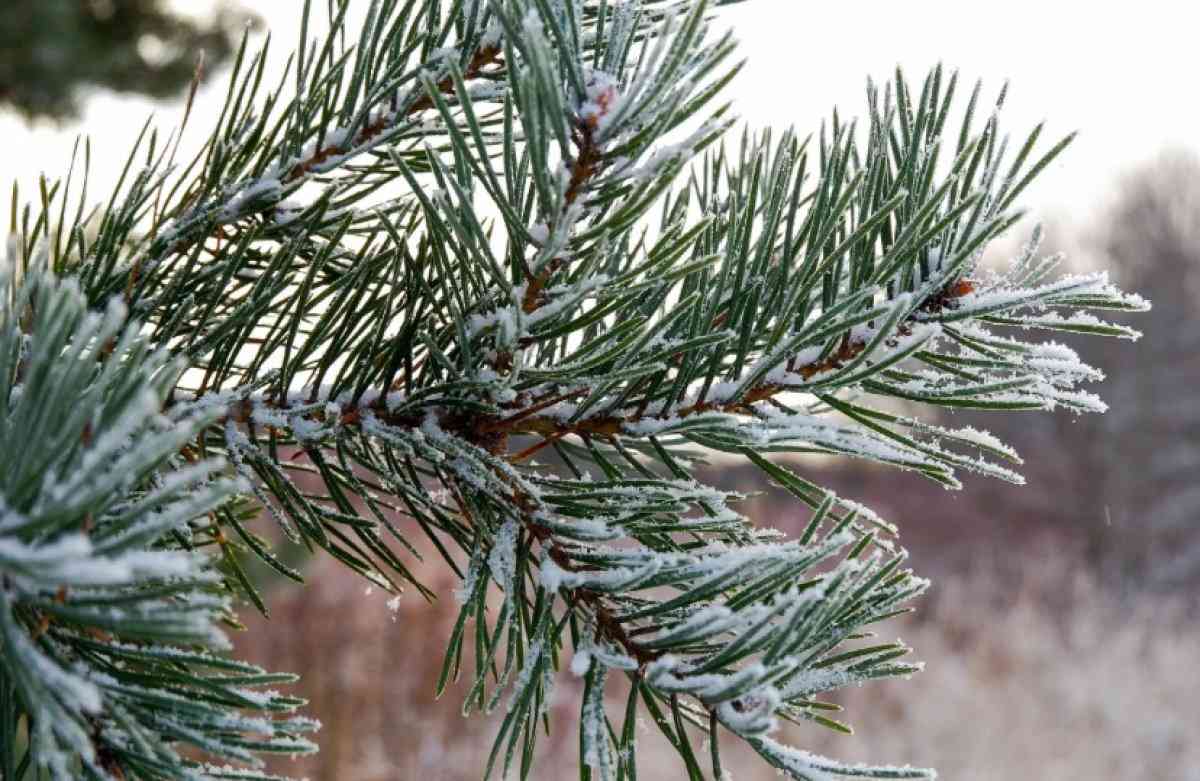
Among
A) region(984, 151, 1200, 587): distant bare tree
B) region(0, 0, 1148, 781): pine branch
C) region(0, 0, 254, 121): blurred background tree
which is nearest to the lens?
region(0, 0, 1148, 781): pine branch

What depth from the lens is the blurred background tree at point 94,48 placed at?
212 centimetres

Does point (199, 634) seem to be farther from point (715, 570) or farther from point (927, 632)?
point (927, 632)

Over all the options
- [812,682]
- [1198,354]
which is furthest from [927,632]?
[812,682]

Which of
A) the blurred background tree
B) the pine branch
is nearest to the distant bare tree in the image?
the blurred background tree

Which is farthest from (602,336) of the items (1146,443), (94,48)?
(1146,443)

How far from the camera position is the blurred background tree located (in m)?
2.12

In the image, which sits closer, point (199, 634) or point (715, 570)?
point (199, 634)

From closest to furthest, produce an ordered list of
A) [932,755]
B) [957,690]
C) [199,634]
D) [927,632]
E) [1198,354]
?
[199,634] < [932,755] < [957,690] < [927,632] < [1198,354]

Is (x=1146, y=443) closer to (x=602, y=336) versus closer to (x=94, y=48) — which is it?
(x=94, y=48)

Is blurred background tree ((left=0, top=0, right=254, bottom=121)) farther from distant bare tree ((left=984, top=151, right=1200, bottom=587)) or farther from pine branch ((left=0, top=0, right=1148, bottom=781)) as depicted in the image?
distant bare tree ((left=984, top=151, right=1200, bottom=587))

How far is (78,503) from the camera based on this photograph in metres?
0.22

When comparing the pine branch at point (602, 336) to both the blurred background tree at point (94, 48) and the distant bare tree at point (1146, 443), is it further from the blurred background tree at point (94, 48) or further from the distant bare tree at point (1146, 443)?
the distant bare tree at point (1146, 443)

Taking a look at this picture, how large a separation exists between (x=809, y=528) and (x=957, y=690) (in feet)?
15.1

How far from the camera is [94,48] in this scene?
242 centimetres
